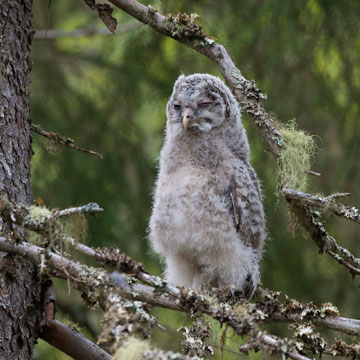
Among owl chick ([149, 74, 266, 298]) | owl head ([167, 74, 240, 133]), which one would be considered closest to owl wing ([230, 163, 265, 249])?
owl chick ([149, 74, 266, 298])

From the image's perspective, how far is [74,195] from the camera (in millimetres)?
4777

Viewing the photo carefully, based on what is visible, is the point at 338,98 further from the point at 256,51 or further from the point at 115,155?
the point at 115,155

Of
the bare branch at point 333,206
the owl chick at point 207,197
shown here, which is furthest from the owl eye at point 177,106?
the bare branch at point 333,206

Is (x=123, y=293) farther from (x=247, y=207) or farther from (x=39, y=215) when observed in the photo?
(x=247, y=207)

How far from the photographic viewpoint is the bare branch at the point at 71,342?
2754 millimetres

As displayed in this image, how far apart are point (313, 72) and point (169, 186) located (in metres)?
2.10

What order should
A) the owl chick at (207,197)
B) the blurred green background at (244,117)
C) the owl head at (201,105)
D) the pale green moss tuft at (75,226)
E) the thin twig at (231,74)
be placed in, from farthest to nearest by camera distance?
the blurred green background at (244,117) → the owl head at (201,105) → the owl chick at (207,197) → the thin twig at (231,74) → the pale green moss tuft at (75,226)

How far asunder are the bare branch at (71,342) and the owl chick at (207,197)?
0.77 metres

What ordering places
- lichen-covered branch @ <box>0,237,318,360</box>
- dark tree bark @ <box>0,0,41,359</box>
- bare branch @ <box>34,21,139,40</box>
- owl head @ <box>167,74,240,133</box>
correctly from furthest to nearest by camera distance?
bare branch @ <box>34,21,139,40</box> < owl head @ <box>167,74,240,133</box> < dark tree bark @ <box>0,0,41,359</box> < lichen-covered branch @ <box>0,237,318,360</box>

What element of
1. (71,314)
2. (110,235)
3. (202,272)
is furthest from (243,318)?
(71,314)

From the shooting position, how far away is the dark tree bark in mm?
2662

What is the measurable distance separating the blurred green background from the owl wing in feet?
4.40

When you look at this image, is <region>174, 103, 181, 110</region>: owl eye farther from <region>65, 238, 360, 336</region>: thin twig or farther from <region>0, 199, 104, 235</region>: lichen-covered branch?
<region>0, 199, 104, 235</region>: lichen-covered branch

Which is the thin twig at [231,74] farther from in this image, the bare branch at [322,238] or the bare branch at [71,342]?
the bare branch at [71,342]
